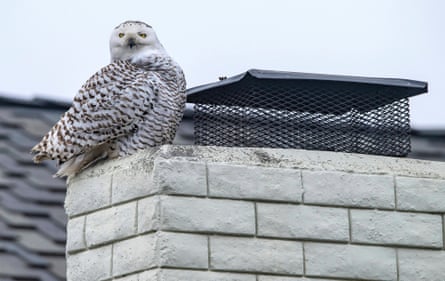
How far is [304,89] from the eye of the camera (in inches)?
284

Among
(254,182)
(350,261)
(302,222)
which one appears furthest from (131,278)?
(350,261)

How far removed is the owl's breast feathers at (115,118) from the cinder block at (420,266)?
135 cm

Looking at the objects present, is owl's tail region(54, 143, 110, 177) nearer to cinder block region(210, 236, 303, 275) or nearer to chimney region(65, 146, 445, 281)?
chimney region(65, 146, 445, 281)

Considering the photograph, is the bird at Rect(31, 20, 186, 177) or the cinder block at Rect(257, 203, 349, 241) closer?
the cinder block at Rect(257, 203, 349, 241)

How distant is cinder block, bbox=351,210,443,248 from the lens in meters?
6.89

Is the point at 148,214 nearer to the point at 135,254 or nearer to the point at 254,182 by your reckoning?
the point at 135,254

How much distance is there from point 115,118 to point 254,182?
933mm

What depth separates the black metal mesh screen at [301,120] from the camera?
716 centimetres

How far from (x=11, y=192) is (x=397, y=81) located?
3.39 metres

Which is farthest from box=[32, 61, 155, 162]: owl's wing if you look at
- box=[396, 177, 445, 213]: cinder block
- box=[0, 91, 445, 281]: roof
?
box=[0, 91, 445, 281]: roof

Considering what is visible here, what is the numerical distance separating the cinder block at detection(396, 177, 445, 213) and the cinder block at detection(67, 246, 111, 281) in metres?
1.31

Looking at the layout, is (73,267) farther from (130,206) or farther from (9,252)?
(9,252)

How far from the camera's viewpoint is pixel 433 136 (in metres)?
11.9

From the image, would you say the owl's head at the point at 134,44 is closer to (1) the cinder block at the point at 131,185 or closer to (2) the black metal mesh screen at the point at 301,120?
(2) the black metal mesh screen at the point at 301,120
